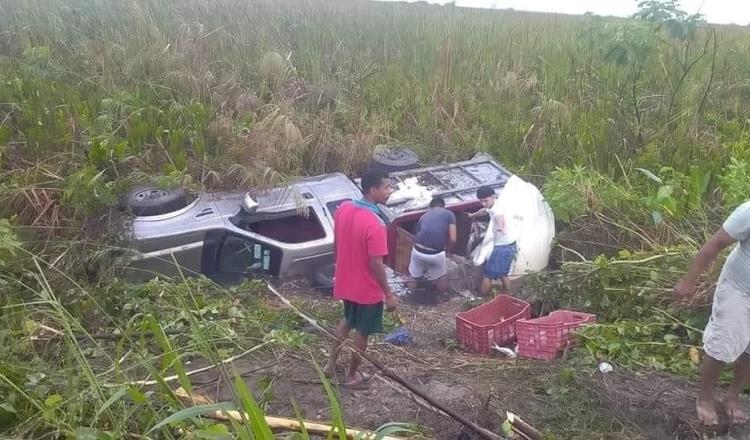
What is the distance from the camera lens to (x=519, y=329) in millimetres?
4676

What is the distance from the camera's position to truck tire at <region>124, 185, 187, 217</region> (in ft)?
19.5

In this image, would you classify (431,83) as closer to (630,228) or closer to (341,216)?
(630,228)

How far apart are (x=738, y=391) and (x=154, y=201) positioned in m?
4.80

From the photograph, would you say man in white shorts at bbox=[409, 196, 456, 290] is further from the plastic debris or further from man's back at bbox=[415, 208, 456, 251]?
the plastic debris

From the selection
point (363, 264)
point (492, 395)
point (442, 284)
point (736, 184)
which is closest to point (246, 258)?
point (442, 284)

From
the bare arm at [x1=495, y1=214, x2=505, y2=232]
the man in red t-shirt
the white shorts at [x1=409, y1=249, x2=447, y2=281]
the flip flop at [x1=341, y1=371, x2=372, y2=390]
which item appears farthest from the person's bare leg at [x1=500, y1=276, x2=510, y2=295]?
the flip flop at [x1=341, y1=371, x2=372, y2=390]

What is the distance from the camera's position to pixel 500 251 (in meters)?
5.91

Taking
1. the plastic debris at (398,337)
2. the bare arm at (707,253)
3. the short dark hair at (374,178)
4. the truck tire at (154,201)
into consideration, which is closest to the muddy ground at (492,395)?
the plastic debris at (398,337)

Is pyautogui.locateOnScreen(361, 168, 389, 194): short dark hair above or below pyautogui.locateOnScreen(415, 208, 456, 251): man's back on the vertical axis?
above

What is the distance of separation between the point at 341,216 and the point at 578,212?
10.1 ft

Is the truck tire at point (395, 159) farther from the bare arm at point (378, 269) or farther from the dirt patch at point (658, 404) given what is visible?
the dirt patch at point (658, 404)

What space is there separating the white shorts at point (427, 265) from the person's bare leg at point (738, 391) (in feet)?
9.09

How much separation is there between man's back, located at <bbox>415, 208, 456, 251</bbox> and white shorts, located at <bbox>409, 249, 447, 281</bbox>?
0.34 ft

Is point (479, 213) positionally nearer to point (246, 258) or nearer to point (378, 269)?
point (246, 258)
